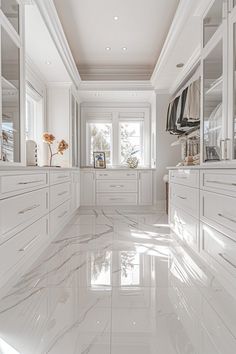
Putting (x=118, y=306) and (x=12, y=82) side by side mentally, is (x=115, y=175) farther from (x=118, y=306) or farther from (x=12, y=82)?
(x=118, y=306)

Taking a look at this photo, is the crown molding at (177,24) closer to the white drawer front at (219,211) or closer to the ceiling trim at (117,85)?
the ceiling trim at (117,85)

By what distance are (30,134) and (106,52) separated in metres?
1.95

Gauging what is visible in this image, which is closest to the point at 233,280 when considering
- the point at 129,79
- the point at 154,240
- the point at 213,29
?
the point at 154,240

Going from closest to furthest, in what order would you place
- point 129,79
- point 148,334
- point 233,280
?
1. point 148,334
2. point 233,280
3. point 129,79

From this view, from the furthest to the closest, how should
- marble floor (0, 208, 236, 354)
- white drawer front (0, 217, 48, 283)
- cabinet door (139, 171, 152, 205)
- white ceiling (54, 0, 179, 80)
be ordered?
cabinet door (139, 171, 152, 205)
white ceiling (54, 0, 179, 80)
white drawer front (0, 217, 48, 283)
marble floor (0, 208, 236, 354)

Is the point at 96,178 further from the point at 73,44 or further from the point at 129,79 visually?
the point at 73,44

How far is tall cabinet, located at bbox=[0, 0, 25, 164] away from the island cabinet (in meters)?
3.30

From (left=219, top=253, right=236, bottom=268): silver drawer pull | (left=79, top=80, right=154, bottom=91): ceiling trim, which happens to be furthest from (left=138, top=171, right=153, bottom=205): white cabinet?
(left=219, top=253, right=236, bottom=268): silver drawer pull

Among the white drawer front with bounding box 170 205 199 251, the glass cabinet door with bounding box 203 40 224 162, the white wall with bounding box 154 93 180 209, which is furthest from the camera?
the white wall with bounding box 154 93 180 209

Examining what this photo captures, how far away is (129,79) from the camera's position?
561 centimetres

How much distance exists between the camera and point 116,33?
427 cm

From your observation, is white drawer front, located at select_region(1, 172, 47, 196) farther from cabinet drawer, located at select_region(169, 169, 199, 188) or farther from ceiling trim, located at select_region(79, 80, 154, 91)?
ceiling trim, located at select_region(79, 80, 154, 91)

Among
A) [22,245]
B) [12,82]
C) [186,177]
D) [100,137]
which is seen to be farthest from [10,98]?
[100,137]

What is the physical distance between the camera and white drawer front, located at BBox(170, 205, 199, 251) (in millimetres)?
2470
